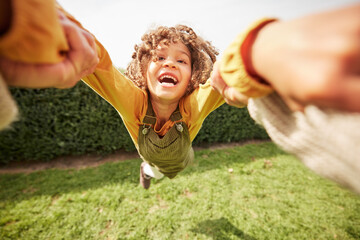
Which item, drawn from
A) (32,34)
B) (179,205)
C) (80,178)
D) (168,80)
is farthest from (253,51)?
(80,178)

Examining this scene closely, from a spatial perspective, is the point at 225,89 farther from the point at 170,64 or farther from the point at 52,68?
the point at 170,64

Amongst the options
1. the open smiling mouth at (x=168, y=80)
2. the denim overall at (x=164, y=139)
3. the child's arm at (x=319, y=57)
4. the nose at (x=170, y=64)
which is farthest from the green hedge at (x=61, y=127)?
the child's arm at (x=319, y=57)

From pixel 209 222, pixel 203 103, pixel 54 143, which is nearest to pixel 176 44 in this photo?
pixel 203 103

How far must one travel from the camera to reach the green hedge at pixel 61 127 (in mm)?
3949

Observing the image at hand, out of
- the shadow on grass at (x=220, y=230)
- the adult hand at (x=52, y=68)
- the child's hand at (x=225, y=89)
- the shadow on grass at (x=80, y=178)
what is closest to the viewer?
the adult hand at (x=52, y=68)

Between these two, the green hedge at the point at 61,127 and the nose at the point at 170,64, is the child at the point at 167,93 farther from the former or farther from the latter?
the green hedge at the point at 61,127

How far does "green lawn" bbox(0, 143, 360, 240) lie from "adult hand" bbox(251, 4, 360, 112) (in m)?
2.89

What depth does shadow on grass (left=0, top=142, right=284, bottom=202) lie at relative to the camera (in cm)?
329

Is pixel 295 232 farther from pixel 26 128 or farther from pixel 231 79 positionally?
pixel 26 128

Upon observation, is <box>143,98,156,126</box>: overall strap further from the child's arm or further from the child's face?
the child's arm

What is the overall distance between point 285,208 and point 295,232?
49 cm

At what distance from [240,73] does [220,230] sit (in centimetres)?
291

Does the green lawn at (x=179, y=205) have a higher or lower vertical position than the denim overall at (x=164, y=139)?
lower

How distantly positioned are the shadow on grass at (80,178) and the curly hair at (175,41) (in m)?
2.66
